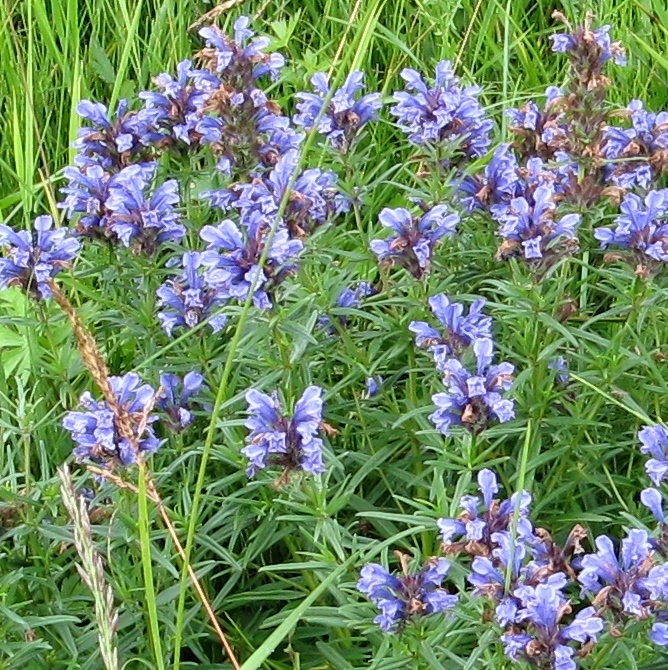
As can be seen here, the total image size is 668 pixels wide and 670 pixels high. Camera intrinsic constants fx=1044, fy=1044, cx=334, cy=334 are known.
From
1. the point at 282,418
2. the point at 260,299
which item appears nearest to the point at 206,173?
the point at 260,299

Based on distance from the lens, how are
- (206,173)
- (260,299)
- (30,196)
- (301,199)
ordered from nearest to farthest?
(260,299)
(301,199)
(206,173)
(30,196)

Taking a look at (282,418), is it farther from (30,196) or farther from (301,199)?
(30,196)

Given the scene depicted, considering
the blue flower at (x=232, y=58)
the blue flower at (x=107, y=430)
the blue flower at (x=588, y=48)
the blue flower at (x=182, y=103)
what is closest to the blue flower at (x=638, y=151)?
the blue flower at (x=588, y=48)

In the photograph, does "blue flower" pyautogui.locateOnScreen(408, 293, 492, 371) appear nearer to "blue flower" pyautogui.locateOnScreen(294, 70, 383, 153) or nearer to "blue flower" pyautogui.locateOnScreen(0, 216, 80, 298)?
"blue flower" pyautogui.locateOnScreen(294, 70, 383, 153)

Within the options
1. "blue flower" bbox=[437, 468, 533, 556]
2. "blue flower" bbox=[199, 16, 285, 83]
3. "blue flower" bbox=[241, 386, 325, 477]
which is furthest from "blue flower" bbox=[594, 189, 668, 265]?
"blue flower" bbox=[199, 16, 285, 83]

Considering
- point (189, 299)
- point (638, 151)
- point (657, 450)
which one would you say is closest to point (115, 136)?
point (189, 299)

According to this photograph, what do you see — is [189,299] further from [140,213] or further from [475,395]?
[475,395]
